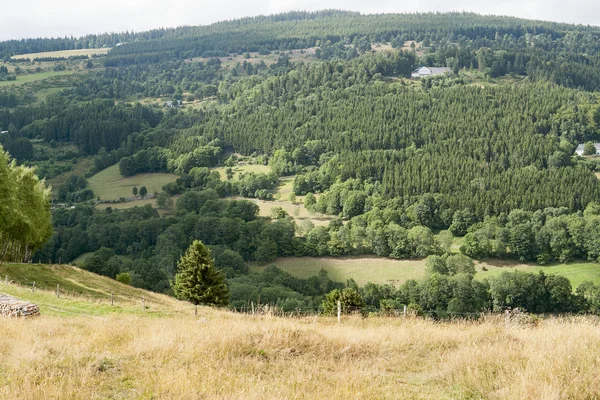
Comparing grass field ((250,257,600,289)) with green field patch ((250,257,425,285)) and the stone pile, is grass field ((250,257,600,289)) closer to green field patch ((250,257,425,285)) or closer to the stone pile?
green field patch ((250,257,425,285))

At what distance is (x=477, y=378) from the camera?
39.3 ft

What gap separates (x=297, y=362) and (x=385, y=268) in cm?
8465

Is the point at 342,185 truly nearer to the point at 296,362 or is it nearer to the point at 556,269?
the point at 556,269

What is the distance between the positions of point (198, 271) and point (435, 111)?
150 metres

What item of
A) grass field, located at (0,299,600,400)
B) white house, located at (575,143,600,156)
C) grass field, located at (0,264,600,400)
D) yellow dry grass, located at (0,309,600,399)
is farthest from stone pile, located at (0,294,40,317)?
white house, located at (575,143,600,156)

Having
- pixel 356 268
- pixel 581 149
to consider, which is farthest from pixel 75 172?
pixel 581 149

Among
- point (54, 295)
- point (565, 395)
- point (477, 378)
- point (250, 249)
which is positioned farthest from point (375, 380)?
point (250, 249)

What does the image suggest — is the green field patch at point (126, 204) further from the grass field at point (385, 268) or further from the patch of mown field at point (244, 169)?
the grass field at point (385, 268)

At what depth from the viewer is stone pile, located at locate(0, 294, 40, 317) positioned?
22.6 meters

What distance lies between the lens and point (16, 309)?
74.7ft

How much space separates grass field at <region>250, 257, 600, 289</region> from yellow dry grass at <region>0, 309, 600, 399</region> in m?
75.4

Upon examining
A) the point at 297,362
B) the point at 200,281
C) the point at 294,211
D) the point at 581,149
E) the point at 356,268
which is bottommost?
the point at 356,268

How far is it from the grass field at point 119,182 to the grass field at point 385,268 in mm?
65520

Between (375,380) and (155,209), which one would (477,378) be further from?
(155,209)
